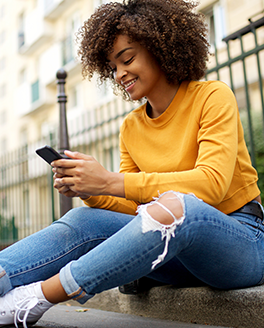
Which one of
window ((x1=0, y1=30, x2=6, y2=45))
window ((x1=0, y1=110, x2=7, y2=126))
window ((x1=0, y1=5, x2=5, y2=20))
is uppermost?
window ((x1=0, y1=5, x2=5, y2=20))

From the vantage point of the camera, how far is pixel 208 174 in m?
1.46

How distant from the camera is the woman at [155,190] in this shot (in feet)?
4.50

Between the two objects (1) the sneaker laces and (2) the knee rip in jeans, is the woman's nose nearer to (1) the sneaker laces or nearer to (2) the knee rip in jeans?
(2) the knee rip in jeans

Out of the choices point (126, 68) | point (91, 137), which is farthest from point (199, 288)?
point (91, 137)

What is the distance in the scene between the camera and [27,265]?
163 centimetres

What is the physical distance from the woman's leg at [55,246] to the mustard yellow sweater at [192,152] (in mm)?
101

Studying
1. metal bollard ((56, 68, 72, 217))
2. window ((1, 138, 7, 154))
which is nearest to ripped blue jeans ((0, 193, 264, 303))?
metal bollard ((56, 68, 72, 217))

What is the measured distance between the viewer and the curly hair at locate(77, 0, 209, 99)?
186 cm

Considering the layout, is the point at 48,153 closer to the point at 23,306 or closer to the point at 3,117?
the point at 23,306

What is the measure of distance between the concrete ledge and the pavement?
0.05m

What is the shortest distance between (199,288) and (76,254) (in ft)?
1.94

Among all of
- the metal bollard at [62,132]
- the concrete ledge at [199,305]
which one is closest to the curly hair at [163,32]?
the concrete ledge at [199,305]

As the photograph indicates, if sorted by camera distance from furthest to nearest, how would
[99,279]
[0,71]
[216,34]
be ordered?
[0,71] < [216,34] < [99,279]

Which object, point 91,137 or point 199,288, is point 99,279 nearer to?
point 199,288
